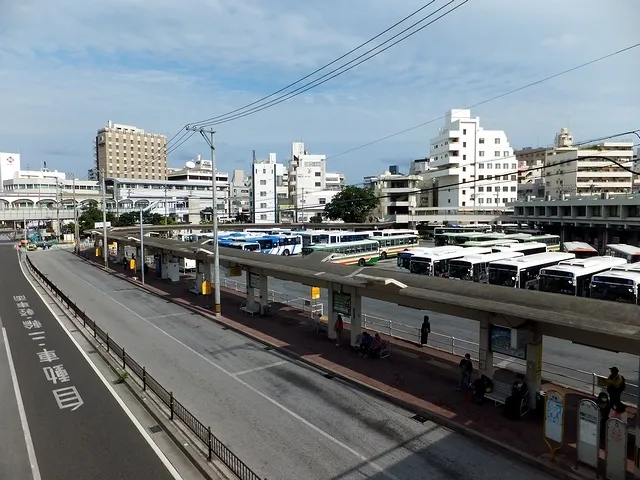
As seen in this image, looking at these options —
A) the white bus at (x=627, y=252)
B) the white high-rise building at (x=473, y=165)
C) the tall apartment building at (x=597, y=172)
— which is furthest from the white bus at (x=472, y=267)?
the tall apartment building at (x=597, y=172)

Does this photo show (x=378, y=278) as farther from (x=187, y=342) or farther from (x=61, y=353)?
(x=61, y=353)

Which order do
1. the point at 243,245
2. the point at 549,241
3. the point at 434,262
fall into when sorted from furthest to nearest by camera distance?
the point at 549,241
the point at 243,245
the point at 434,262

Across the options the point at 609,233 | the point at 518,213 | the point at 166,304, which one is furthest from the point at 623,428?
the point at 518,213

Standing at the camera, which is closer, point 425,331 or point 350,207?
point 425,331

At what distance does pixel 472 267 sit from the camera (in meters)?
31.5

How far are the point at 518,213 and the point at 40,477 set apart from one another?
8428 cm

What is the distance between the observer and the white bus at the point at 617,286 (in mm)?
22578

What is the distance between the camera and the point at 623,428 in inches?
367

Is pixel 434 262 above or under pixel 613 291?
above

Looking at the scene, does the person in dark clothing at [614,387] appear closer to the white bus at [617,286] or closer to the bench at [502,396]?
the bench at [502,396]

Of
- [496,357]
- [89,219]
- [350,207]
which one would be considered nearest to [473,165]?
[350,207]

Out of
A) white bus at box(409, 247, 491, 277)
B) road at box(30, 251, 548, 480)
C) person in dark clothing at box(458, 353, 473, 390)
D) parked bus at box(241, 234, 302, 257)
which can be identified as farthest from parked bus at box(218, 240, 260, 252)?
person in dark clothing at box(458, 353, 473, 390)

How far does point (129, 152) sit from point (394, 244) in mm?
136833

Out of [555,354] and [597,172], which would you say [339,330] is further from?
[597,172]
